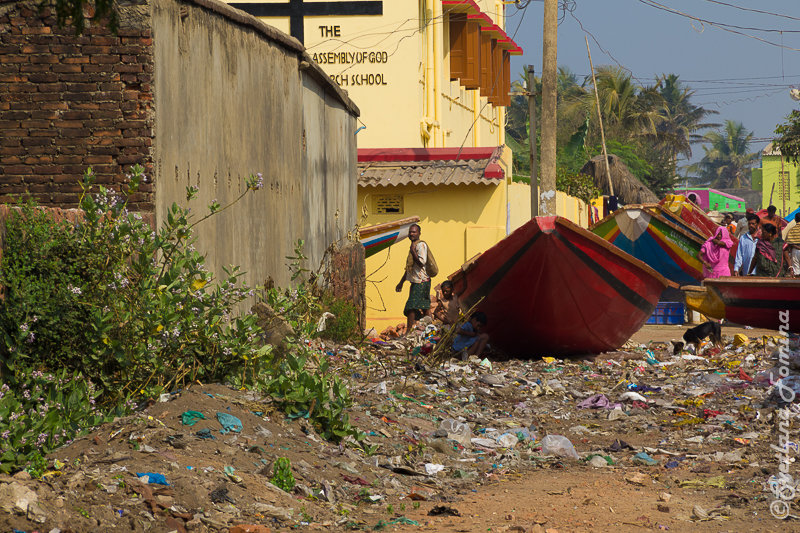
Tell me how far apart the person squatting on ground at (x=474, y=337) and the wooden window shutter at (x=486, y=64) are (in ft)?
41.3

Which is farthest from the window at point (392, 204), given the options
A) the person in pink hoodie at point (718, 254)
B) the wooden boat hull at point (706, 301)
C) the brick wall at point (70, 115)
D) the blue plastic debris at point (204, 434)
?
the blue plastic debris at point (204, 434)

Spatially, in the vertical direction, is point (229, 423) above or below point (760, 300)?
above

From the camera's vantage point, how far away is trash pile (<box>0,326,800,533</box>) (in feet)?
15.0

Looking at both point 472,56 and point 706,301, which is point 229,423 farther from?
point 472,56

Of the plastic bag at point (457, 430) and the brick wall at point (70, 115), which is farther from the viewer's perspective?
the plastic bag at point (457, 430)

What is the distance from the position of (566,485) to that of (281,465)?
5.76 feet

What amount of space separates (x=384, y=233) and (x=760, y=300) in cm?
541

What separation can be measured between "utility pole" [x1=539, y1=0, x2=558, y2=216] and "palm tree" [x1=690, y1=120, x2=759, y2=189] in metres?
95.7

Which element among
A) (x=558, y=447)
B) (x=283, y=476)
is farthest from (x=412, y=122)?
(x=283, y=476)

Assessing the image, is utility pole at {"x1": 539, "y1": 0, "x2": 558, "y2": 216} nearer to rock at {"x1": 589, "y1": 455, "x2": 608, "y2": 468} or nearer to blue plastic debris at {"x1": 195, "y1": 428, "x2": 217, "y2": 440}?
rock at {"x1": 589, "y1": 455, "x2": 608, "y2": 468}

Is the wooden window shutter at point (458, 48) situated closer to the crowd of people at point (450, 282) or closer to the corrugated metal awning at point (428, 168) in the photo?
the corrugated metal awning at point (428, 168)

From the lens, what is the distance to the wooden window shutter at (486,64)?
2398 centimetres

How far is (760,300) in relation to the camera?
1234 cm

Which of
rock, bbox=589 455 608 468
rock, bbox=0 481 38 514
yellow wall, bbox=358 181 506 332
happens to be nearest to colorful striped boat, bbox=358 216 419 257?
yellow wall, bbox=358 181 506 332
